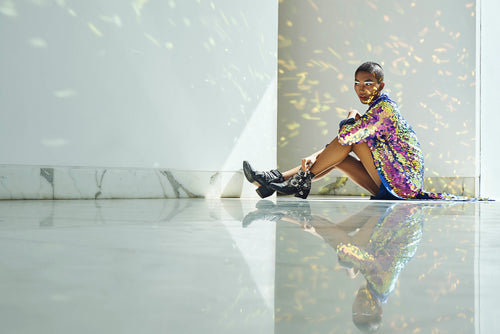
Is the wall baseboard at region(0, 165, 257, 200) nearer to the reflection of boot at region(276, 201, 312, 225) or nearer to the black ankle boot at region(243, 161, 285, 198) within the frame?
the black ankle boot at region(243, 161, 285, 198)

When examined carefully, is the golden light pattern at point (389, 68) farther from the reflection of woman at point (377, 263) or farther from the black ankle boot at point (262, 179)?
the reflection of woman at point (377, 263)

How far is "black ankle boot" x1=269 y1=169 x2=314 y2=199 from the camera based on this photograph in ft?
7.90

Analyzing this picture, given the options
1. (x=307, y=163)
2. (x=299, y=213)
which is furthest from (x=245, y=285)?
(x=307, y=163)

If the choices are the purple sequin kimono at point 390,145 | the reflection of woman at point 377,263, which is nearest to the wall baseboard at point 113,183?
the purple sequin kimono at point 390,145

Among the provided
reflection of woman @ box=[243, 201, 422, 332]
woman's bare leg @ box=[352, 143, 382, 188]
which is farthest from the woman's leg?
reflection of woman @ box=[243, 201, 422, 332]

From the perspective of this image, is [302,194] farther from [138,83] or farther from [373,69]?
[138,83]

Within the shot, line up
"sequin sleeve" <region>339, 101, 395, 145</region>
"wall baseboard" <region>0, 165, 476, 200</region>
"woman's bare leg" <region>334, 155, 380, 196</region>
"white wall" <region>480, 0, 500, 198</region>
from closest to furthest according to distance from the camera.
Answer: "wall baseboard" <region>0, 165, 476, 200</region>
"sequin sleeve" <region>339, 101, 395, 145</region>
"woman's bare leg" <region>334, 155, 380, 196</region>
"white wall" <region>480, 0, 500, 198</region>

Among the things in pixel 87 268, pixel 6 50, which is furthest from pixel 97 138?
pixel 87 268

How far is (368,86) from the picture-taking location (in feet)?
8.16

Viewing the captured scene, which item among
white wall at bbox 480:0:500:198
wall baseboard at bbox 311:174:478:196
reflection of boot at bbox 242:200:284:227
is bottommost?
wall baseboard at bbox 311:174:478:196

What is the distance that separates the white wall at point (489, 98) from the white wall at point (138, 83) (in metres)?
1.78

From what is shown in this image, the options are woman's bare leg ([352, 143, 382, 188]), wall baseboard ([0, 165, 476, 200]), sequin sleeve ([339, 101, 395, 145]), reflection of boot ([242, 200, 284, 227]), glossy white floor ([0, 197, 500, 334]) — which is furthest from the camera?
woman's bare leg ([352, 143, 382, 188])

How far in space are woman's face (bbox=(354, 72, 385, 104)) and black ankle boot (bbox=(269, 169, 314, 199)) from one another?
1.75 ft

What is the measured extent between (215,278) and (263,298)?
76mm
